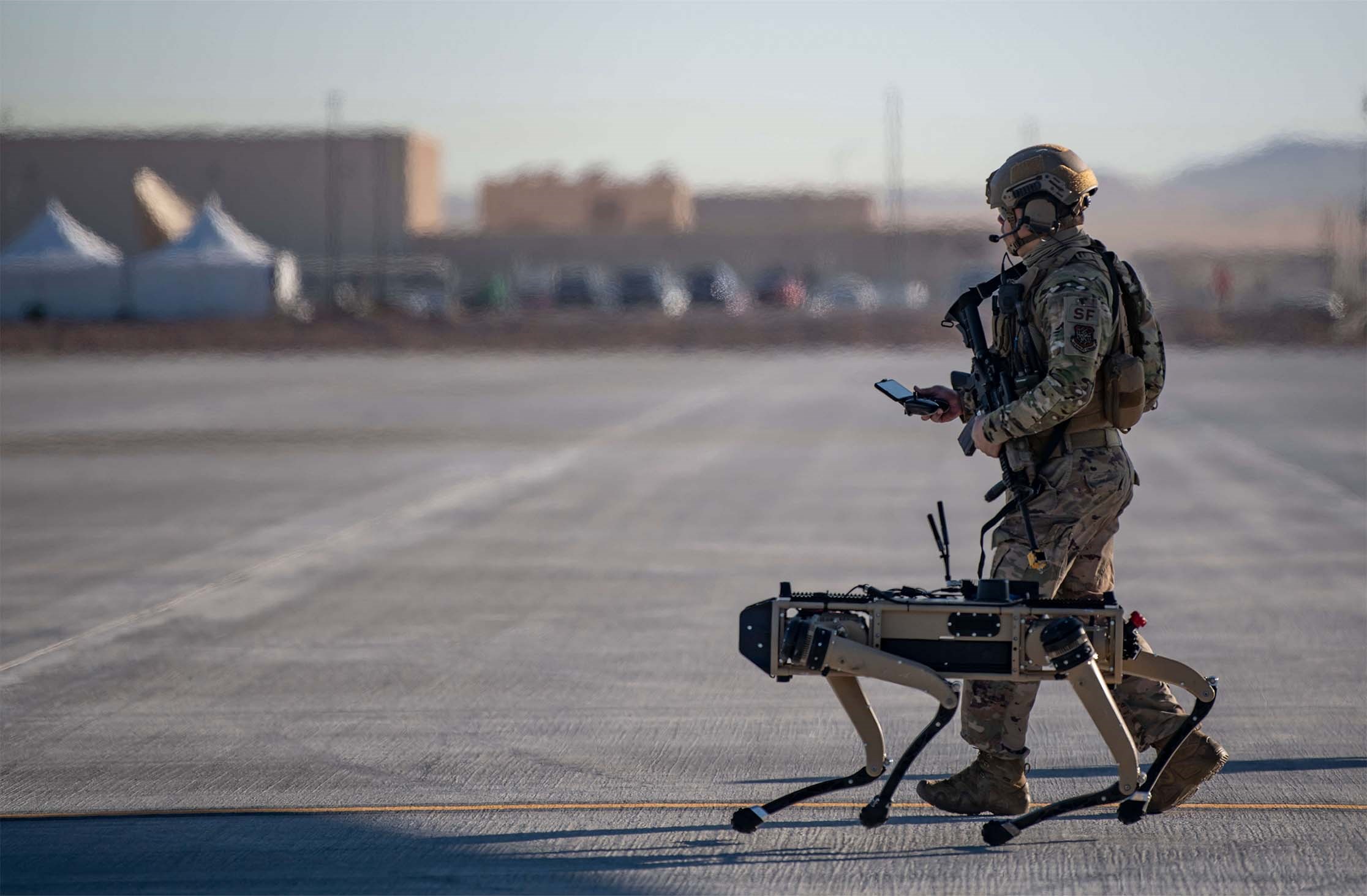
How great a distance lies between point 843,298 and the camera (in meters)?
69.5

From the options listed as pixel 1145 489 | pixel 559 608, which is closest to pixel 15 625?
pixel 559 608

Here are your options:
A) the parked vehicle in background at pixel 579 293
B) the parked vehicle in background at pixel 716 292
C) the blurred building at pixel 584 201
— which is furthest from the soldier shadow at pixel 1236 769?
the blurred building at pixel 584 201

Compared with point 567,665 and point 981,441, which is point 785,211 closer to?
point 567,665

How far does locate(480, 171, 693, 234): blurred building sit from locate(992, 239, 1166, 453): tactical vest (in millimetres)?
107425

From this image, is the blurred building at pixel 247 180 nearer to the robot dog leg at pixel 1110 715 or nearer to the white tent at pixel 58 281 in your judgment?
the white tent at pixel 58 281

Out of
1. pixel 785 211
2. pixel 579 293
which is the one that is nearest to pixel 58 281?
pixel 579 293

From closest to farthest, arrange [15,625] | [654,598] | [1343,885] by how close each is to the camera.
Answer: [1343,885] < [15,625] < [654,598]

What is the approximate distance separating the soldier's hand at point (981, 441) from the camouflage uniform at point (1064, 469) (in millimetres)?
17

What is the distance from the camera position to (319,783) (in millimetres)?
6105

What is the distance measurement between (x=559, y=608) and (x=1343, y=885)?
5.62 metres

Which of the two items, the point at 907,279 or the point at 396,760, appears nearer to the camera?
the point at 396,760

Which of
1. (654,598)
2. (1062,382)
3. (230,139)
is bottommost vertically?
(654,598)

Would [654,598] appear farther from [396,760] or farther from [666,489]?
[666,489]

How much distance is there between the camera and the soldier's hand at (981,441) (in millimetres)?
5211
